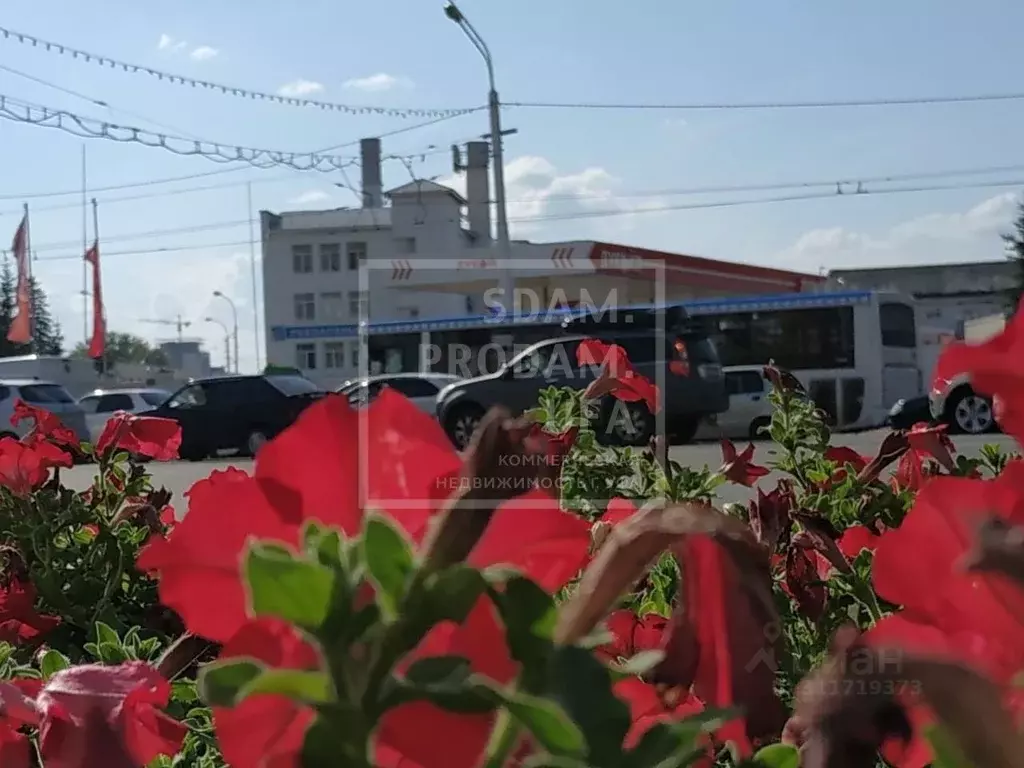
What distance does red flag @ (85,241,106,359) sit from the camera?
24.7m

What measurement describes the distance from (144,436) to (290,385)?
1307 cm

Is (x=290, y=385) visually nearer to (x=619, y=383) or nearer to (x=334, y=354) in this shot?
(x=334, y=354)

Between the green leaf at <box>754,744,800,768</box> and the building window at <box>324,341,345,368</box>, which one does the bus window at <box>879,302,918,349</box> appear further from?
the green leaf at <box>754,744,800,768</box>

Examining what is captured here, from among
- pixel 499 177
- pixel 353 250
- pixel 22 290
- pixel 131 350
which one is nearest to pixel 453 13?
pixel 499 177

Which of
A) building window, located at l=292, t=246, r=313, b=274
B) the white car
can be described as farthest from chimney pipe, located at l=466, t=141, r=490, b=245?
the white car

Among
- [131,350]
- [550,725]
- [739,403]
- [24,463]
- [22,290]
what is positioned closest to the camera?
[550,725]

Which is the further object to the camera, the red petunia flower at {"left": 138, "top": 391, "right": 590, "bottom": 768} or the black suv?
the black suv

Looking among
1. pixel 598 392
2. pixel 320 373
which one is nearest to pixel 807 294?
pixel 320 373

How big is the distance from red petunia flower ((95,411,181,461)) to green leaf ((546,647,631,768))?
1.51 meters

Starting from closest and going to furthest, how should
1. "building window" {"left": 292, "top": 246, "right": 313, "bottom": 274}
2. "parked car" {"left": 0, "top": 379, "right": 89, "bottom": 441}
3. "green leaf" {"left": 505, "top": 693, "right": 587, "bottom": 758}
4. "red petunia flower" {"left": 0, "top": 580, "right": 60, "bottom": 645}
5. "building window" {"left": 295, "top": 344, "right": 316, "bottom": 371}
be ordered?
"green leaf" {"left": 505, "top": 693, "right": 587, "bottom": 758} < "red petunia flower" {"left": 0, "top": 580, "right": 60, "bottom": 645} < "parked car" {"left": 0, "top": 379, "right": 89, "bottom": 441} < "building window" {"left": 295, "top": 344, "right": 316, "bottom": 371} < "building window" {"left": 292, "top": 246, "right": 313, "bottom": 274}

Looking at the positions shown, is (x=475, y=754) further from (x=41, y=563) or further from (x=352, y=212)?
(x=352, y=212)

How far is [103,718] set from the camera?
18.7 inches

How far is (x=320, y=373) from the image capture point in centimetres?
2388

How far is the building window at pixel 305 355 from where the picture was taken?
25656 millimetres
